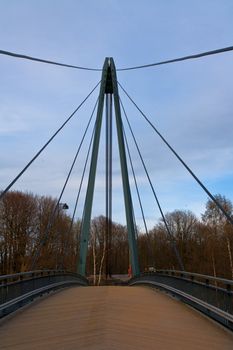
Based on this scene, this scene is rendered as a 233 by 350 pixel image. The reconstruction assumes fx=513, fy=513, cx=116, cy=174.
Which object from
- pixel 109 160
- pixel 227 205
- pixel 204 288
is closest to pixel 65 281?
pixel 204 288

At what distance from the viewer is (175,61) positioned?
17.0 meters

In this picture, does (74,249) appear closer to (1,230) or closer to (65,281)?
(1,230)

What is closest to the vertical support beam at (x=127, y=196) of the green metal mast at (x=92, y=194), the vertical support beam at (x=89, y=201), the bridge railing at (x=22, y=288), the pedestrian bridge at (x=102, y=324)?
the green metal mast at (x=92, y=194)

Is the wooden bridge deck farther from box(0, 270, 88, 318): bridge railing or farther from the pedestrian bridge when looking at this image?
box(0, 270, 88, 318): bridge railing

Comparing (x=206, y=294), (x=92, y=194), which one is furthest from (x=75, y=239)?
(x=206, y=294)

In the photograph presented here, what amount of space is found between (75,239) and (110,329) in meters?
62.2

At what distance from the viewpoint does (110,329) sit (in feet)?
24.9

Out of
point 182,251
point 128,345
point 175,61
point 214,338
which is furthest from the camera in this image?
point 182,251

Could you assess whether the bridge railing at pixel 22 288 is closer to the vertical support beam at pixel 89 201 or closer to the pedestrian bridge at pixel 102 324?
the pedestrian bridge at pixel 102 324


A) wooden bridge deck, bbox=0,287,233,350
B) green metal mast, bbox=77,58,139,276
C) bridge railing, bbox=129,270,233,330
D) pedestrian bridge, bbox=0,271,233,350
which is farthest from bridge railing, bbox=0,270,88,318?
green metal mast, bbox=77,58,139,276

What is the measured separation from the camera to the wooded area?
5228cm

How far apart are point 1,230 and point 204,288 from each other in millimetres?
44072

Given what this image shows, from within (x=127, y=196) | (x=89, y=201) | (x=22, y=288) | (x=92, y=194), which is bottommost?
(x=22, y=288)

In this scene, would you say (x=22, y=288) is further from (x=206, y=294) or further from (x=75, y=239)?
(x=75, y=239)
